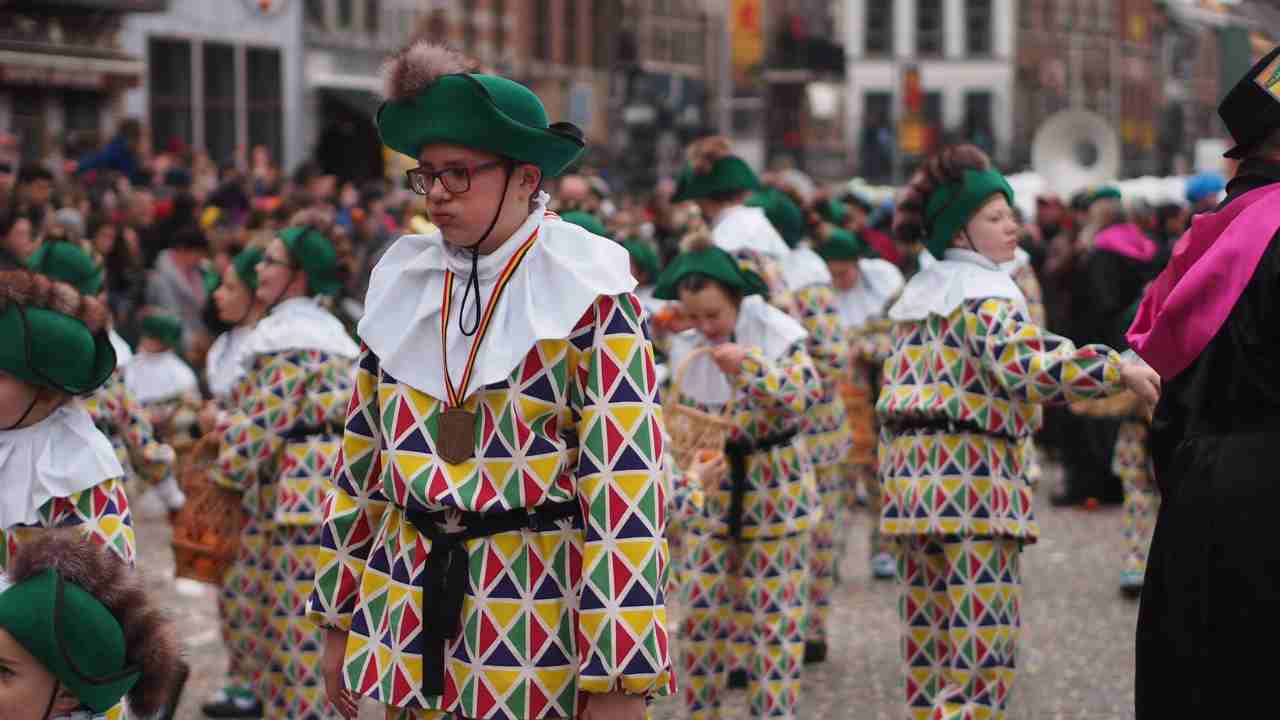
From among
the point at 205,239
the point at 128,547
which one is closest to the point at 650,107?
the point at 205,239

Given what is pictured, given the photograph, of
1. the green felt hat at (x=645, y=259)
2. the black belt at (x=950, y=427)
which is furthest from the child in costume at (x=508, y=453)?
the green felt hat at (x=645, y=259)

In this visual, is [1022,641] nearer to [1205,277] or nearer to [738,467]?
[738,467]

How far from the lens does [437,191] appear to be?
173 inches

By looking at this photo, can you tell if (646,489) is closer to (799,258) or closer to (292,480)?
(292,480)

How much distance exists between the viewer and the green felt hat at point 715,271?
7.51 m

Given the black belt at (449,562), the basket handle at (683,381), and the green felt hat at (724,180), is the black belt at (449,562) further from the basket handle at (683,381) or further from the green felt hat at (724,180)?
the green felt hat at (724,180)

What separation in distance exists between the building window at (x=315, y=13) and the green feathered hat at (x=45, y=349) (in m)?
29.7

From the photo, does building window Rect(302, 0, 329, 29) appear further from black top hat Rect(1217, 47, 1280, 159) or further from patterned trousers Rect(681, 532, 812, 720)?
black top hat Rect(1217, 47, 1280, 159)

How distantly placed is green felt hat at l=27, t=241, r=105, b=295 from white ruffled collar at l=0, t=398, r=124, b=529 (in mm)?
2810

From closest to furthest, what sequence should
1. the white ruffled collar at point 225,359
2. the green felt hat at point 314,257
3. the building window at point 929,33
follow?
the green felt hat at point 314,257, the white ruffled collar at point 225,359, the building window at point 929,33

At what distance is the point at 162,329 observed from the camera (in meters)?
11.4

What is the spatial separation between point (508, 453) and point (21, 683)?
3.50ft

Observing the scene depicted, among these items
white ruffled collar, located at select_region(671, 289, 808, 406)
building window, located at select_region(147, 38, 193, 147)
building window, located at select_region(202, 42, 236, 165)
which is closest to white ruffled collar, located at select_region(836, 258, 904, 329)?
white ruffled collar, located at select_region(671, 289, 808, 406)

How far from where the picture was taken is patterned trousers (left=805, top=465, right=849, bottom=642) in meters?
9.77
